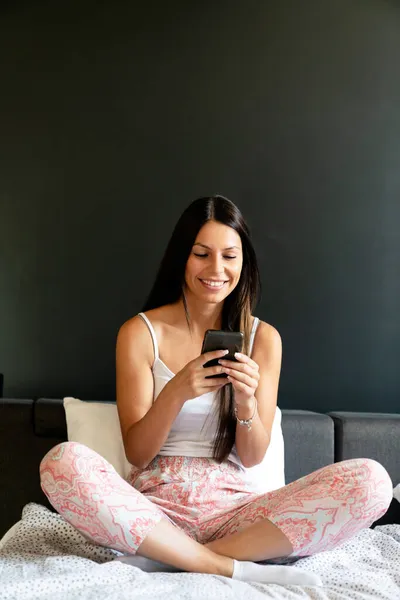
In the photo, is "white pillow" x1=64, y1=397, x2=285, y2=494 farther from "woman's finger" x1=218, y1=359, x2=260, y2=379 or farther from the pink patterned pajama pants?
"woman's finger" x1=218, y1=359, x2=260, y2=379

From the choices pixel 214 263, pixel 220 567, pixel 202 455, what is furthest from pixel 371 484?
pixel 214 263

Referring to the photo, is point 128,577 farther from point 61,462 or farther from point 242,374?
point 242,374

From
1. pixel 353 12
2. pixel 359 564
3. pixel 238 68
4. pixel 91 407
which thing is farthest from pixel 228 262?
pixel 353 12

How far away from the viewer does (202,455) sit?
2.19 m

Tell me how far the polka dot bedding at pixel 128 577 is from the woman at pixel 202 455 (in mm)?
85

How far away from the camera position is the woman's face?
226cm

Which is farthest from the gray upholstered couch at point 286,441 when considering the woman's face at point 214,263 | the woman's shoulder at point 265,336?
the woman's face at point 214,263

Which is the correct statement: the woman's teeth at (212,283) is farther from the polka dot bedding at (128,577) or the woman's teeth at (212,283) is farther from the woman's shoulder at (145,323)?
the polka dot bedding at (128,577)

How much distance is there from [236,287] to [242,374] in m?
0.47

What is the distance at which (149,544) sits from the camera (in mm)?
1751

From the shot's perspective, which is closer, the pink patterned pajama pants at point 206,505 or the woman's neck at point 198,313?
the pink patterned pajama pants at point 206,505

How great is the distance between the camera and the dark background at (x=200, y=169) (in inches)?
121

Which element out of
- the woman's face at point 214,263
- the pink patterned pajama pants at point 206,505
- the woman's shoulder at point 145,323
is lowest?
the pink patterned pajama pants at point 206,505

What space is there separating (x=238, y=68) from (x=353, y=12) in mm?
533
